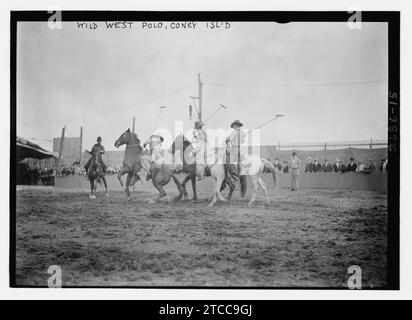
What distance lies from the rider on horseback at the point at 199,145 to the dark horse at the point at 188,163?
2.1 inches

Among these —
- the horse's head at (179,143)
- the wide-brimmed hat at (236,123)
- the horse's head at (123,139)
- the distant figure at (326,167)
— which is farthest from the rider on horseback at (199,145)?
the distant figure at (326,167)

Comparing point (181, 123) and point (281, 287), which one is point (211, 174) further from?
point (281, 287)

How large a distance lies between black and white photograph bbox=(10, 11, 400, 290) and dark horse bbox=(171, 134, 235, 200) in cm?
2

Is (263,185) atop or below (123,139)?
below

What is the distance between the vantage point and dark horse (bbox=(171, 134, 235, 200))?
18.4ft

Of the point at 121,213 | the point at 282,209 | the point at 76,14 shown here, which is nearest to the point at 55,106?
the point at 76,14

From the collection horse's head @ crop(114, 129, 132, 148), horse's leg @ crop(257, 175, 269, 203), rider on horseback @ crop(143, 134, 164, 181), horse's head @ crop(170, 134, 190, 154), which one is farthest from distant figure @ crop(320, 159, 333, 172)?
horse's head @ crop(114, 129, 132, 148)

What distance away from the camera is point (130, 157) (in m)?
5.64

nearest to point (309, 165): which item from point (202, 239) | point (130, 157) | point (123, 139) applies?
point (202, 239)

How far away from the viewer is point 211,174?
564 cm

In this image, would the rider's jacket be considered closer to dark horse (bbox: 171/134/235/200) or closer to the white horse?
dark horse (bbox: 171/134/235/200)

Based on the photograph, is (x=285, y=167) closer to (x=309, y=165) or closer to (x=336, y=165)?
(x=309, y=165)

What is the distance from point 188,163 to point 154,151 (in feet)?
1.53
